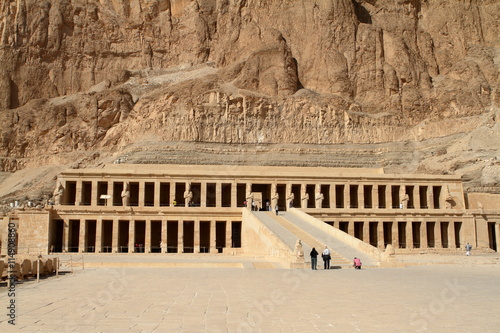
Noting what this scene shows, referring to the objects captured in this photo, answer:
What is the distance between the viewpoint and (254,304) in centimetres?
1285

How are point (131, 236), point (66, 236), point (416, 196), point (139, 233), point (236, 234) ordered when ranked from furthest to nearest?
point (416, 196), point (139, 233), point (236, 234), point (131, 236), point (66, 236)

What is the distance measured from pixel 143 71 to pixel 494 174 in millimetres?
67919

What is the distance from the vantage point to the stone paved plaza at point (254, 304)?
33.8 ft

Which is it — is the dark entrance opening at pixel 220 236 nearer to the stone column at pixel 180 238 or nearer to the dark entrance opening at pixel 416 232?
the stone column at pixel 180 238

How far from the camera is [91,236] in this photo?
4600cm

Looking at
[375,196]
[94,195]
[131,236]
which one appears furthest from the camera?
[375,196]

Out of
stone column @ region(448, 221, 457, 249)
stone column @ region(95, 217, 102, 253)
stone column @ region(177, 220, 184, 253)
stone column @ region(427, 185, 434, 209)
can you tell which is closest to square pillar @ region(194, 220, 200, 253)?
stone column @ region(177, 220, 184, 253)

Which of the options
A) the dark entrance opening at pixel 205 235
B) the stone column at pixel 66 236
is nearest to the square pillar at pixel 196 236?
the dark entrance opening at pixel 205 235

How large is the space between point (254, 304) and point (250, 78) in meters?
71.5

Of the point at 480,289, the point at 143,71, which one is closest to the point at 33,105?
the point at 143,71

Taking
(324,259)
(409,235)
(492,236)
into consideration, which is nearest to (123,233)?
(409,235)

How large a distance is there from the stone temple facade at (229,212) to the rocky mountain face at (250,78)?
51.0ft

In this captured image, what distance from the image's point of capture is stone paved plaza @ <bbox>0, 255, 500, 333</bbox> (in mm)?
10312

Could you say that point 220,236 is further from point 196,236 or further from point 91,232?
point 91,232
